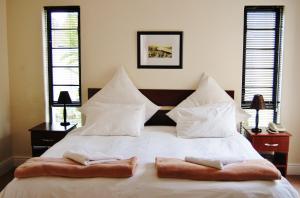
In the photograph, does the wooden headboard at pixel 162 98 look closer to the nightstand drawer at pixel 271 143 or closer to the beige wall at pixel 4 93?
the nightstand drawer at pixel 271 143

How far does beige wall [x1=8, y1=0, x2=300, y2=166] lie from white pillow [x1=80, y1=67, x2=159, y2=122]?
0.54 feet

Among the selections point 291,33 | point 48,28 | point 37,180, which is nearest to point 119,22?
point 48,28

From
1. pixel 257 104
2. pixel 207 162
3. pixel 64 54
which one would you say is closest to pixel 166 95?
pixel 257 104

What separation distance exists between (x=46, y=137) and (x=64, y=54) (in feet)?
3.89

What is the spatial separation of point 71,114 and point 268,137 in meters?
2.65

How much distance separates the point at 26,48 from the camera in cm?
423

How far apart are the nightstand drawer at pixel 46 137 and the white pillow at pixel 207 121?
1.49 meters

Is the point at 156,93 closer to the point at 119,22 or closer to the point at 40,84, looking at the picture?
the point at 119,22

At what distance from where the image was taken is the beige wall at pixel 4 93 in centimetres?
410

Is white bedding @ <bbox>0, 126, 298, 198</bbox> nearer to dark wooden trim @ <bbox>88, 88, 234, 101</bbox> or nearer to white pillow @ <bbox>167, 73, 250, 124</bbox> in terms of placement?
white pillow @ <bbox>167, 73, 250, 124</bbox>

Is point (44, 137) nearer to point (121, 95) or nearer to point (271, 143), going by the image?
point (121, 95)

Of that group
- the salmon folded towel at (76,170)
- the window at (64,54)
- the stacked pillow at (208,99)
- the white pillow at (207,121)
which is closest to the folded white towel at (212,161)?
the salmon folded towel at (76,170)

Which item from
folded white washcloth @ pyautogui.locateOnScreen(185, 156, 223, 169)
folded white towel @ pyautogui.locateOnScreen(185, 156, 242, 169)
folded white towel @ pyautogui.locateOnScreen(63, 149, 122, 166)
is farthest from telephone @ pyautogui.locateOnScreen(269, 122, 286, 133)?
folded white towel @ pyautogui.locateOnScreen(63, 149, 122, 166)

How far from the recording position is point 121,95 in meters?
3.98
